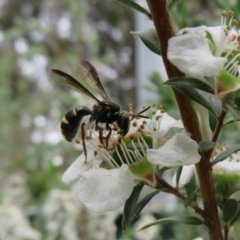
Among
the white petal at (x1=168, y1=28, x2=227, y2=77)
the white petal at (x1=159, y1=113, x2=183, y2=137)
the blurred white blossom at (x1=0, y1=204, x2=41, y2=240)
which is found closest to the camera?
the white petal at (x1=168, y1=28, x2=227, y2=77)

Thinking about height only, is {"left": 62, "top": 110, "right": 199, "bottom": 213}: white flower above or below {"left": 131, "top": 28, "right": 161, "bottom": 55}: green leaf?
below

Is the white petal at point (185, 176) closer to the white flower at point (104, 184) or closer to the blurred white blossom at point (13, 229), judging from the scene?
the white flower at point (104, 184)

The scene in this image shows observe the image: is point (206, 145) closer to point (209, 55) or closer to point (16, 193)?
point (209, 55)

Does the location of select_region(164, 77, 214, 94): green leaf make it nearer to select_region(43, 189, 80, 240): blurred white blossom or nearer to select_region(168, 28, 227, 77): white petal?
select_region(168, 28, 227, 77): white petal

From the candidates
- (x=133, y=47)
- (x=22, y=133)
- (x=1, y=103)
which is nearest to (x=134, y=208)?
(x=1, y=103)

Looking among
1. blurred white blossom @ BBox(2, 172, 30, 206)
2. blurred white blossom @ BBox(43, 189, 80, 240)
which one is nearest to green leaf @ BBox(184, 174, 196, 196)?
blurred white blossom @ BBox(43, 189, 80, 240)

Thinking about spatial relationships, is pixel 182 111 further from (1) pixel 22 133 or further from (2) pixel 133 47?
(2) pixel 133 47

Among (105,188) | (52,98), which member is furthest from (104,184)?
(52,98)

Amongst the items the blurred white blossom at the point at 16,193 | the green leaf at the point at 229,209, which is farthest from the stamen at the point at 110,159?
the blurred white blossom at the point at 16,193
